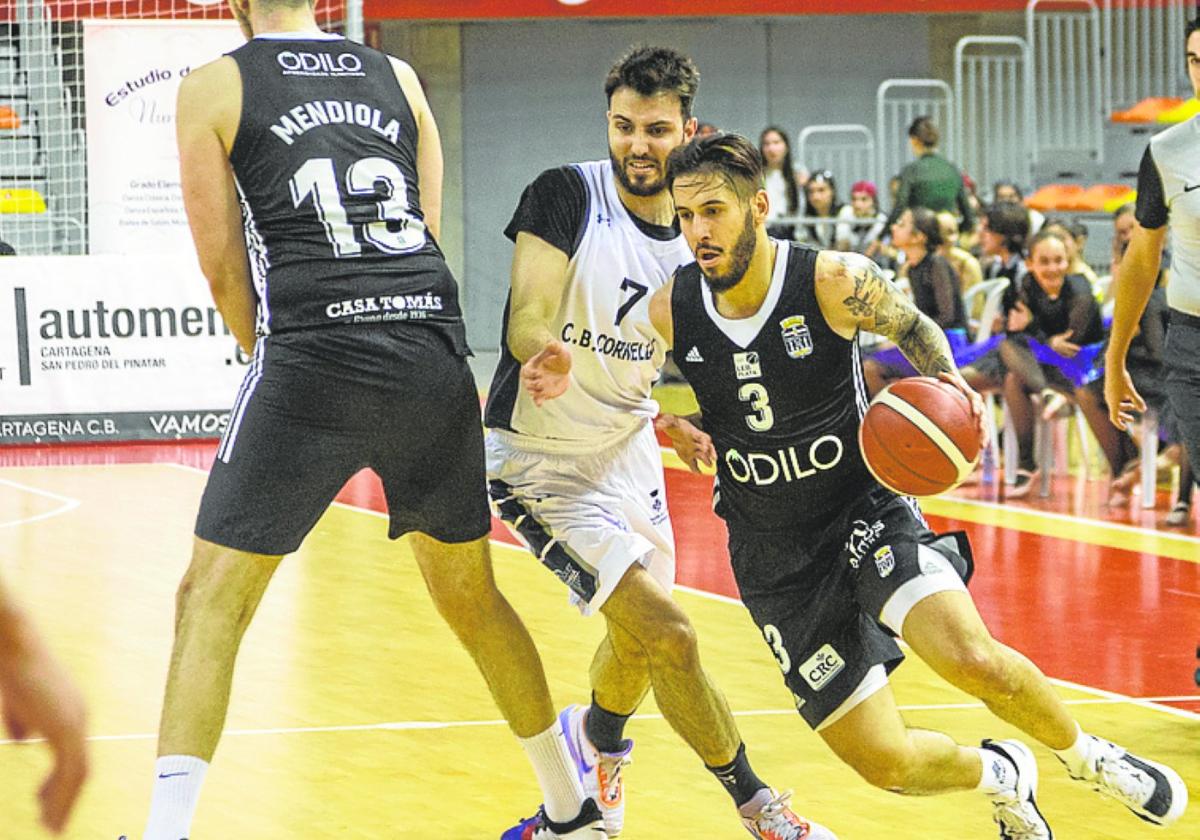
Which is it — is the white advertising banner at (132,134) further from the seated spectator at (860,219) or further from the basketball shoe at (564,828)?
the basketball shoe at (564,828)

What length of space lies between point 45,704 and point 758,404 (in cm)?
301

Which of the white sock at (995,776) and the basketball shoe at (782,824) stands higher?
the white sock at (995,776)

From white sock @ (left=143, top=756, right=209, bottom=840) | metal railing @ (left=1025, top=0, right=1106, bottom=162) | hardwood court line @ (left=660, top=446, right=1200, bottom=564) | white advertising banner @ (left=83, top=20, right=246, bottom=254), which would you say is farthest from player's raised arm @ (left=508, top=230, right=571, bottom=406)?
metal railing @ (left=1025, top=0, right=1106, bottom=162)

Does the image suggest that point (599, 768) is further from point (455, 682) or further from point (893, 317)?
point (455, 682)

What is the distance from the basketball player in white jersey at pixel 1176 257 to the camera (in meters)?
6.13

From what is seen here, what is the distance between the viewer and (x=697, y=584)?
891 cm

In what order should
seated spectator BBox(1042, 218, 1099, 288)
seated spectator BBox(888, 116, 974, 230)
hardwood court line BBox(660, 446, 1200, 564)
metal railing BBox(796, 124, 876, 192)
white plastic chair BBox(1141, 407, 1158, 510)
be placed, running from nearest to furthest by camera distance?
hardwood court line BBox(660, 446, 1200, 564)
white plastic chair BBox(1141, 407, 1158, 510)
seated spectator BBox(1042, 218, 1099, 288)
seated spectator BBox(888, 116, 974, 230)
metal railing BBox(796, 124, 876, 192)

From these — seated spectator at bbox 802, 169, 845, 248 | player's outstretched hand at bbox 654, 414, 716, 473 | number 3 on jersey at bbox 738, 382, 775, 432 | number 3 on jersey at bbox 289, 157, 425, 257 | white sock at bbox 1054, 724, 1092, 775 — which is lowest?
white sock at bbox 1054, 724, 1092, 775

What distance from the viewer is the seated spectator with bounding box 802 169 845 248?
17.6 meters

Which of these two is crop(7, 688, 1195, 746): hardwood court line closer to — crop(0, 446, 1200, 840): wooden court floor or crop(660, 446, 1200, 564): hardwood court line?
crop(0, 446, 1200, 840): wooden court floor

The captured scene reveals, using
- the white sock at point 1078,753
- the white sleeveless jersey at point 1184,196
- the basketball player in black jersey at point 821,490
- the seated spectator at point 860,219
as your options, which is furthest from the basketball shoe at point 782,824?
the seated spectator at point 860,219

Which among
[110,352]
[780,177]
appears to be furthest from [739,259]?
[780,177]

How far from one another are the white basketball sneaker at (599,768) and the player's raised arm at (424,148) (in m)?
1.45

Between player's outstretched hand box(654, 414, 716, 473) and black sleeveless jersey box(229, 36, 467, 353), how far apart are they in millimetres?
782
